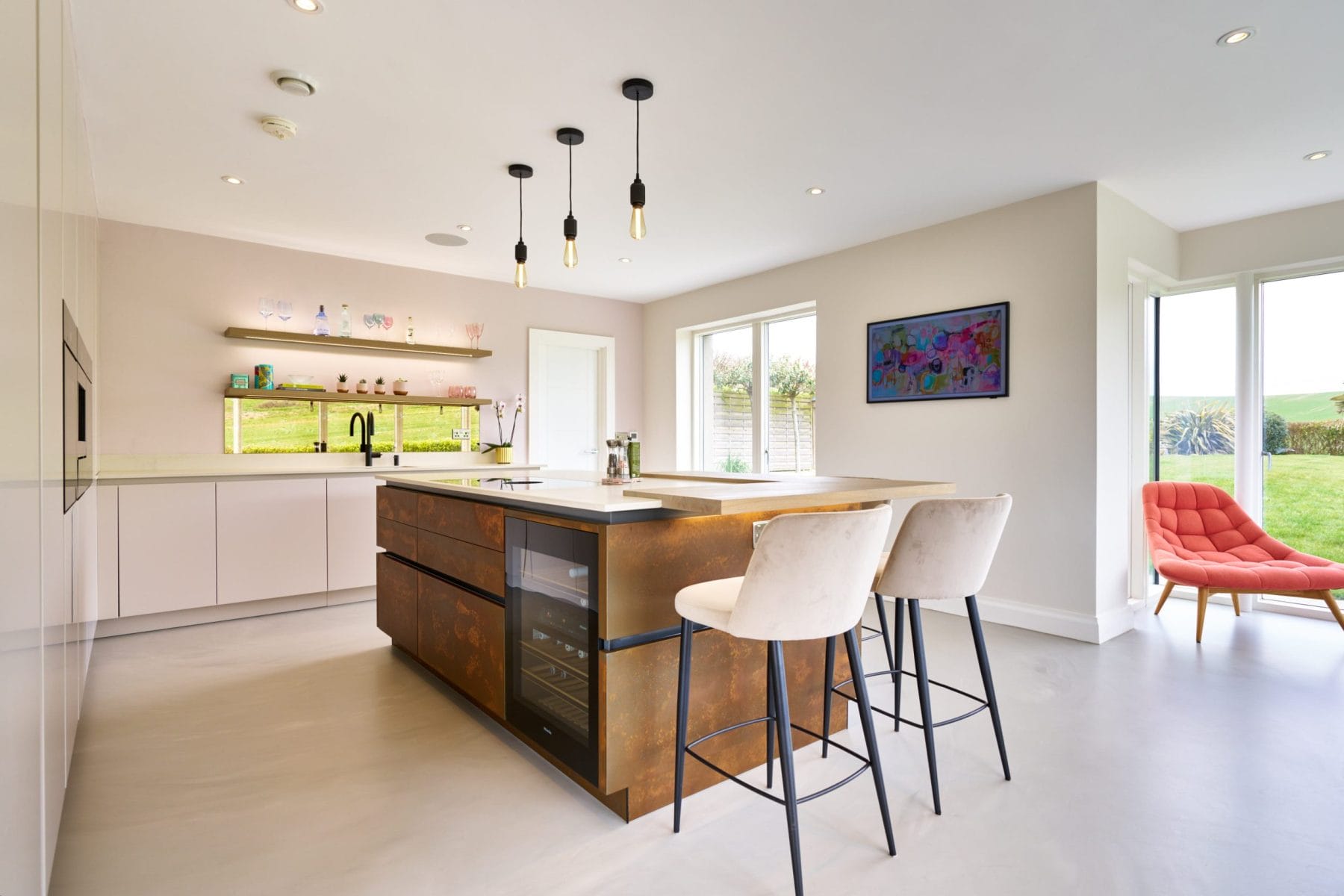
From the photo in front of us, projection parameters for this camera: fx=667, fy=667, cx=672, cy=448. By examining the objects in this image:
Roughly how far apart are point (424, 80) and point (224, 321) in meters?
2.97

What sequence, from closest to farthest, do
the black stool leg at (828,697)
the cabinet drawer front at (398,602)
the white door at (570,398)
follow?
the black stool leg at (828,697)
the cabinet drawer front at (398,602)
the white door at (570,398)

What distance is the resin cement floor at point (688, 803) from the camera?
169 centimetres

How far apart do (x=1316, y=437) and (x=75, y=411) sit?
623cm

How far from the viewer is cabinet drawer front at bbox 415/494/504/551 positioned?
2.45m

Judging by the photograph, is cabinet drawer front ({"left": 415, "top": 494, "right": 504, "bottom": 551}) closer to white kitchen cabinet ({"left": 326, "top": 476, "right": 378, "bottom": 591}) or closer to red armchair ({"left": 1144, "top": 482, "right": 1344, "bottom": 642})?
white kitchen cabinet ({"left": 326, "top": 476, "right": 378, "bottom": 591})

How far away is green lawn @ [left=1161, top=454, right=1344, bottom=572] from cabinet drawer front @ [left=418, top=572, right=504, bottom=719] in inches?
187

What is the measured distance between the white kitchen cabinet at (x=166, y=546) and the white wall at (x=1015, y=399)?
4.14 metres

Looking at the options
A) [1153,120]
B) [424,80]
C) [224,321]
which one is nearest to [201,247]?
[224,321]

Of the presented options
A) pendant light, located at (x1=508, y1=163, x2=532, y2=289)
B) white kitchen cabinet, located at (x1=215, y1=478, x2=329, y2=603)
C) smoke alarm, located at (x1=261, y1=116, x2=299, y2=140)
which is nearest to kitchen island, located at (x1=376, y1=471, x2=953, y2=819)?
pendant light, located at (x1=508, y1=163, x2=532, y2=289)

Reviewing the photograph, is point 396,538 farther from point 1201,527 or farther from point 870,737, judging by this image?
point 1201,527

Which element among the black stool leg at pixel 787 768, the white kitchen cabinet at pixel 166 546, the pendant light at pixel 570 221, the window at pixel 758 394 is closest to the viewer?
the black stool leg at pixel 787 768

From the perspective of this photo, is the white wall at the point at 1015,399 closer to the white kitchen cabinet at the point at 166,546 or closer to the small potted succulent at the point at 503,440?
the small potted succulent at the point at 503,440

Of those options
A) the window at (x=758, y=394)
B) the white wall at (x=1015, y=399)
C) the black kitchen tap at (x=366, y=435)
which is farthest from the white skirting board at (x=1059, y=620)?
the black kitchen tap at (x=366, y=435)

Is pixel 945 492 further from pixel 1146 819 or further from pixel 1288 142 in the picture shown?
pixel 1288 142
